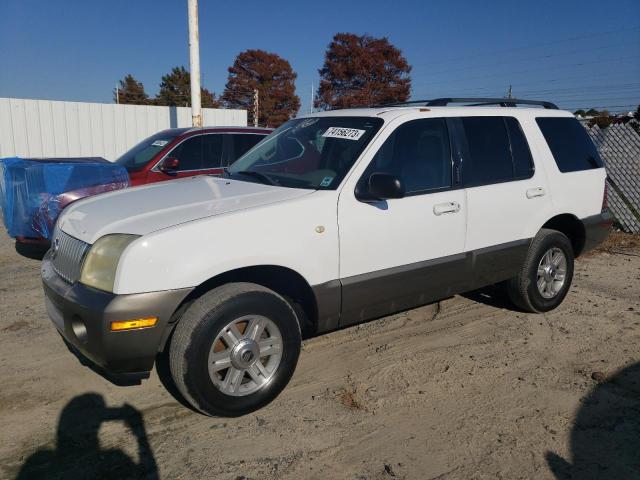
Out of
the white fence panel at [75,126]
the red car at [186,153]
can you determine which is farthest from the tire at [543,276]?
the white fence panel at [75,126]

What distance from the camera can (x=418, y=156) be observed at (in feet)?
13.1

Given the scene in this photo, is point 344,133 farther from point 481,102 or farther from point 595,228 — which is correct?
point 595,228

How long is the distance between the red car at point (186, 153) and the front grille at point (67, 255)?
357 cm

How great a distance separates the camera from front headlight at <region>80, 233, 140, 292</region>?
284cm

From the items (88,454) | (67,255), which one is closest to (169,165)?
(67,255)

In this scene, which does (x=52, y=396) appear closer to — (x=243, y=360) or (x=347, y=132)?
(x=243, y=360)

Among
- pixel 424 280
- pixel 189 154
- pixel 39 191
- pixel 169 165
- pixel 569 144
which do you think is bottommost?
pixel 424 280

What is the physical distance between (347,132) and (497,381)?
211 centimetres

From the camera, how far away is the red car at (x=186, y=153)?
7125 millimetres

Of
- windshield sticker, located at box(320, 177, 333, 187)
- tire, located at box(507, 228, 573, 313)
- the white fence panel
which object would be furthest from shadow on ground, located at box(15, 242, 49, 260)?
the white fence panel

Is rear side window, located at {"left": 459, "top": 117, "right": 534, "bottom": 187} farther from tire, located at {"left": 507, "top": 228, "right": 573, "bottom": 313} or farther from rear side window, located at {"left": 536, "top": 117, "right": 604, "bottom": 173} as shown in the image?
tire, located at {"left": 507, "top": 228, "right": 573, "bottom": 313}

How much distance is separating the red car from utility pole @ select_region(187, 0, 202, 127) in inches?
142

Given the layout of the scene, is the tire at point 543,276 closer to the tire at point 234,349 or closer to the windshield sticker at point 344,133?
the windshield sticker at point 344,133

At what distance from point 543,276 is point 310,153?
2.63m
